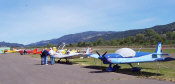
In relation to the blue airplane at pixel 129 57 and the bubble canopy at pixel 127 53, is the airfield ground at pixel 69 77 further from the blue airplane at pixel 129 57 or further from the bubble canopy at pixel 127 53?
the bubble canopy at pixel 127 53

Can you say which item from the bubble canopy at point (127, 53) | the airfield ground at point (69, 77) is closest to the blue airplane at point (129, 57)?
the bubble canopy at point (127, 53)

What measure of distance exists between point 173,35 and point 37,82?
3541 inches

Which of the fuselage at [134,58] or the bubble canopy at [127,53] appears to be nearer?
the fuselage at [134,58]

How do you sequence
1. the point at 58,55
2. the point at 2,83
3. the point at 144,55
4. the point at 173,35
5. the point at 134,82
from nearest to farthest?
the point at 134,82, the point at 2,83, the point at 144,55, the point at 58,55, the point at 173,35

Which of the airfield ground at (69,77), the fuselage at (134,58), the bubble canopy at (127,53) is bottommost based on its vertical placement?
the airfield ground at (69,77)

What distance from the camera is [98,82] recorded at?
9.12m

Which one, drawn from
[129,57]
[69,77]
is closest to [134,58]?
[129,57]

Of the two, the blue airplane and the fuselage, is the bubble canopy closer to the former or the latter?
the blue airplane

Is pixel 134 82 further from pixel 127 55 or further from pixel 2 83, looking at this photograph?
pixel 2 83

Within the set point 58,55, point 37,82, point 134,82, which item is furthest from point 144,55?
point 58,55

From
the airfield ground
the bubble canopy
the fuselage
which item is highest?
the bubble canopy

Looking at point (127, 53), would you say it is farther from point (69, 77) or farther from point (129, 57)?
point (69, 77)

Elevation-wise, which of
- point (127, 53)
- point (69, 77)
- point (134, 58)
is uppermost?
point (127, 53)

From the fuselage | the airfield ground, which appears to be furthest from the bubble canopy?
the airfield ground
